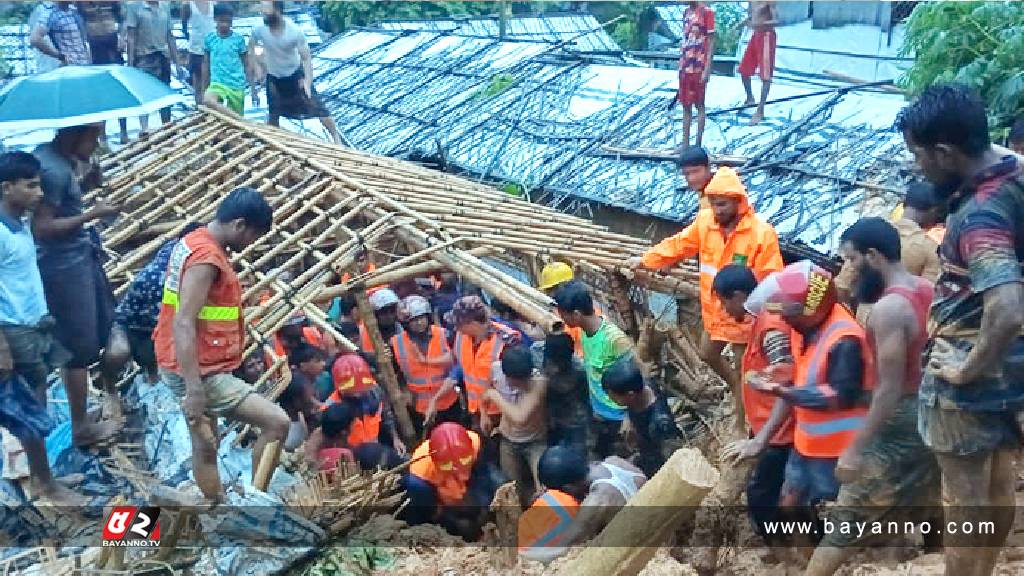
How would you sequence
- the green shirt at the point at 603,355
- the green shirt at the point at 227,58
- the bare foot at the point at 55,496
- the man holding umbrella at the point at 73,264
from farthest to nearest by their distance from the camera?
the green shirt at the point at 227,58, the man holding umbrella at the point at 73,264, the green shirt at the point at 603,355, the bare foot at the point at 55,496

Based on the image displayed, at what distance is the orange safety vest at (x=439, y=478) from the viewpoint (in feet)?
16.6

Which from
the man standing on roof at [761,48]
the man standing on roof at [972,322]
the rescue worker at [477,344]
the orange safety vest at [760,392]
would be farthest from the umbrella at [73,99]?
the man standing on roof at [761,48]

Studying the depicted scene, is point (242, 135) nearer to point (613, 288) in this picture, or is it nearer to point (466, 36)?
point (613, 288)

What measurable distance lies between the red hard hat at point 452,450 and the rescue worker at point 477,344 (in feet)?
2.01

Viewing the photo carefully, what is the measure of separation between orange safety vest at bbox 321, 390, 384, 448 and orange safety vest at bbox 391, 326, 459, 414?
446 mm

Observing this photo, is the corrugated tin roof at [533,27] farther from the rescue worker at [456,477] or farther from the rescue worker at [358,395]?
the rescue worker at [456,477]

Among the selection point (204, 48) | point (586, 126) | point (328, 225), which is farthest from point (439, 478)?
point (204, 48)

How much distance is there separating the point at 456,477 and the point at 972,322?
9.41 feet

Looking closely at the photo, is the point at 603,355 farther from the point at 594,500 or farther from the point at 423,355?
the point at 423,355

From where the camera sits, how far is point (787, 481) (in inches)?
158

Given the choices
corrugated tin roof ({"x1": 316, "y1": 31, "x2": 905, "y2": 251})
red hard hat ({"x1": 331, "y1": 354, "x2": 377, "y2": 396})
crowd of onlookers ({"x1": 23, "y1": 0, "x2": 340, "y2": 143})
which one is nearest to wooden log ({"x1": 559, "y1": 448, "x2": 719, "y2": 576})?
red hard hat ({"x1": 331, "y1": 354, "x2": 377, "y2": 396})

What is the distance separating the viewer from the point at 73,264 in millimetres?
5418

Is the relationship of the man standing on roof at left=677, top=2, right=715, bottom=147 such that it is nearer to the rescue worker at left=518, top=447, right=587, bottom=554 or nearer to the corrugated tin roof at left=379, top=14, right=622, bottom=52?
the rescue worker at left=518, top=447, right=587, bottom=554

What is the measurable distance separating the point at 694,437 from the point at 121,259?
4274 mm
